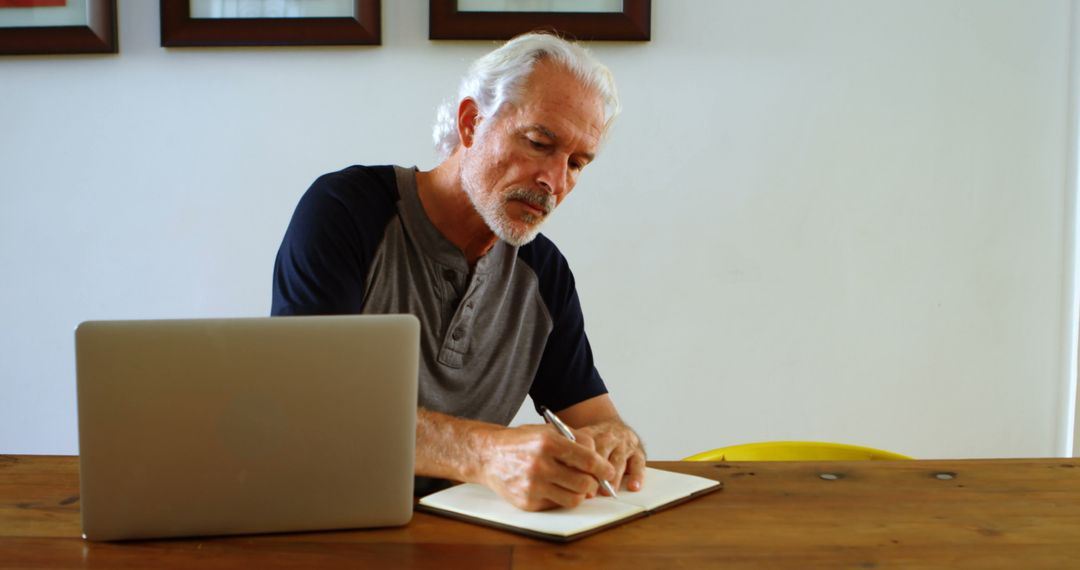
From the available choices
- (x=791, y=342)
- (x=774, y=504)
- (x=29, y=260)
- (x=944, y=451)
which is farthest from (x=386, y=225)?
(x=944, y=451)

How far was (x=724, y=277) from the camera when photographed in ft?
7.39

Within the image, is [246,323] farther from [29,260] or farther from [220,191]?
[29,260]

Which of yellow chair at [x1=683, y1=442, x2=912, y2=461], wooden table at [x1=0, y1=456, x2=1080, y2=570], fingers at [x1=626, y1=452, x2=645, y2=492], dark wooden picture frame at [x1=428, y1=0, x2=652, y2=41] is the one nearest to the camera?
wooden table at [x1=0, y1=456, x2=1080, y2=570]

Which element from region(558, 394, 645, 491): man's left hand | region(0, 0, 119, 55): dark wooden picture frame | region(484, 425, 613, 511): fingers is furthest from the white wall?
region(484, 425, 613, 511): fingers

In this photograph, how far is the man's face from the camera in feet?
4.93

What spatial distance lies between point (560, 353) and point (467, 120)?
42cm

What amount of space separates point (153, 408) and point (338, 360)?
6.7 inches

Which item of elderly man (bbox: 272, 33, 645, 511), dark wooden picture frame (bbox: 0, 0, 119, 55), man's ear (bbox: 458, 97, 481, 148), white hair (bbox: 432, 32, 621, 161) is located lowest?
elderly man (bbox: 272, 33, 645, 511)

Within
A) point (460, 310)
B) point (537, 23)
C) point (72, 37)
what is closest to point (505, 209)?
point (460, 310)

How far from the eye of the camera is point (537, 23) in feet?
7.20

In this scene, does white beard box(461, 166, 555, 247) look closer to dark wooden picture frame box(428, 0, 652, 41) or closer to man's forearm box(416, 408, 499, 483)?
man's forearm box(416, 408, 499, 483)

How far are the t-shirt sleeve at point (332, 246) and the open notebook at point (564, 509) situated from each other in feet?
1.32

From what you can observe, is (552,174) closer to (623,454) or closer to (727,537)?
(623,454)

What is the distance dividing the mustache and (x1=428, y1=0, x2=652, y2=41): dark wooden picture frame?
0.78 metres
